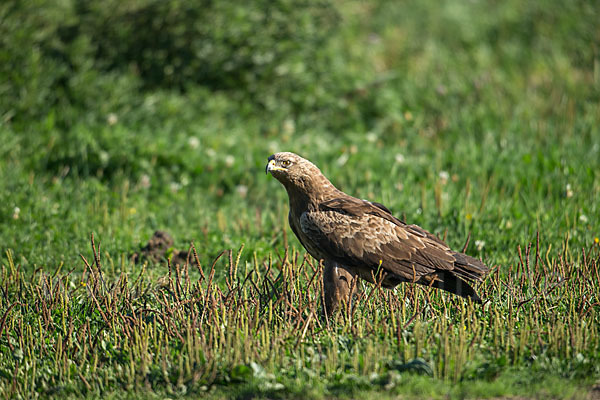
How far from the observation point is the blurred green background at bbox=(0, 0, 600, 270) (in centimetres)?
712

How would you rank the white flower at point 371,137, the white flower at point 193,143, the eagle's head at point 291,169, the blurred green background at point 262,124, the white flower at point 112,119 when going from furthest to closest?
the white flower at point 371,137 → the white flower at point 112,119 → the white flower at point 193,143 → the blurred green background at point 262,124 → the eagle's head at point 291,169

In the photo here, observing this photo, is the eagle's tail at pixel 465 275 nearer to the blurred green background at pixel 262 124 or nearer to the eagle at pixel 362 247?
the eagle at pixel 362 247

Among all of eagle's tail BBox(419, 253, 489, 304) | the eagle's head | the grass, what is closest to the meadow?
the grass

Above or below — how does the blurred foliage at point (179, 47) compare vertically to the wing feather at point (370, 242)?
above

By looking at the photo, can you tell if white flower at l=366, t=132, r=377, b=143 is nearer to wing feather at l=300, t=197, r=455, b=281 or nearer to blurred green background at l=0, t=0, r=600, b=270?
blurred green background at l=0, t=0, r=600, b=270

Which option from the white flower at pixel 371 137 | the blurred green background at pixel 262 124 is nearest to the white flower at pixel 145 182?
the blurred green background at pixel 262 124

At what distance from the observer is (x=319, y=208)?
541 cm

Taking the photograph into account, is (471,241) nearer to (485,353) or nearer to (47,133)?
(485,353)

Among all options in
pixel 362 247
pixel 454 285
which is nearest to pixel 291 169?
pixel 362 247

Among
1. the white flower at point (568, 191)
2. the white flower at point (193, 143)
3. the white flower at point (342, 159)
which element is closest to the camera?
the white flower at point (568, 191)

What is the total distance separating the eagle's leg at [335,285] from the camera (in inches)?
201

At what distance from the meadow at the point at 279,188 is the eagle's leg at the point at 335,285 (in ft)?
0.33

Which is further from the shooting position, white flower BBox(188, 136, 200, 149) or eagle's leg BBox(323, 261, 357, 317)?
white flower BBox(188, 136, 200, 149)

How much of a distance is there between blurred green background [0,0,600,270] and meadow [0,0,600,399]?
35 millimetres
